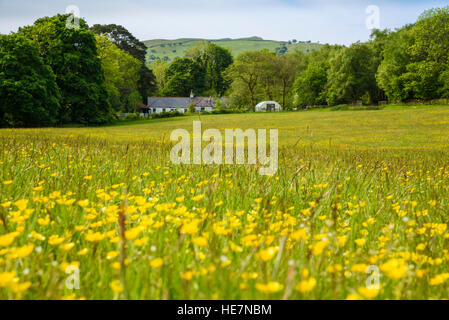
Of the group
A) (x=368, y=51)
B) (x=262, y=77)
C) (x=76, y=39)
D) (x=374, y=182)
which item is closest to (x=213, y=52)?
(x=262, y=77)

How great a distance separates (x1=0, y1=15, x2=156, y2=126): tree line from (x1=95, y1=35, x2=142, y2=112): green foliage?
181 millimetres

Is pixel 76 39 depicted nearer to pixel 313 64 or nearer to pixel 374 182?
pixel 374 182

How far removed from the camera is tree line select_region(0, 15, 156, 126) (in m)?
35.4

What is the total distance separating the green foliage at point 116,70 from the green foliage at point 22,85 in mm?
15218

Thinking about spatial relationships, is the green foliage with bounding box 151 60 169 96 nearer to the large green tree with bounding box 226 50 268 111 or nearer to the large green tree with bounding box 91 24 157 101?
the large green tree with bounding box 91 24 157 101

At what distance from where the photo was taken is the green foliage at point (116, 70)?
184 feet

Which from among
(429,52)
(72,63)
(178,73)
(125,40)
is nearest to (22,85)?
(72,63)

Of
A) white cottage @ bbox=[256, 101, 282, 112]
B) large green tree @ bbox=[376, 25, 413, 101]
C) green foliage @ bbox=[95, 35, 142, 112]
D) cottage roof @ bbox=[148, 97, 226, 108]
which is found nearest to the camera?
green foliage @ bbox=[95, 35, 142, 112]

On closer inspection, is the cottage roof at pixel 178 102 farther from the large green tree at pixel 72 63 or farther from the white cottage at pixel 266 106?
the large green tree at pixel 72 63

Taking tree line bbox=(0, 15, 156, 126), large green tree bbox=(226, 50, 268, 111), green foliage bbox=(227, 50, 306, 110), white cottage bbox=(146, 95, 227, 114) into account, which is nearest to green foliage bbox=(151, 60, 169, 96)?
white cottage bbox=(146, 95, 227, 114)

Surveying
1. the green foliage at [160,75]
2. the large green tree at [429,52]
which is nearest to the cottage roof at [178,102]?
the green foliage at [160,75]
